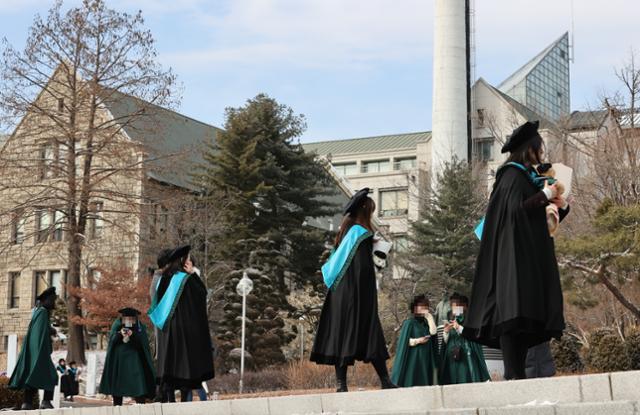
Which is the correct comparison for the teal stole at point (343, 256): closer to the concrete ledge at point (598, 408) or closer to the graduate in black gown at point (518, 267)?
the graduate in black gown at point (518, 267)

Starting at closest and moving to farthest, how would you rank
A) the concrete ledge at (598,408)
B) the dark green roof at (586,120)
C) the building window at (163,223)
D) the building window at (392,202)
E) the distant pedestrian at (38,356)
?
the concrete ledge at (598,408) < the distant pedestrian at (38,356) < the dark green roof at (586,120) < the building window at (163,223) < the building window at (392,202)

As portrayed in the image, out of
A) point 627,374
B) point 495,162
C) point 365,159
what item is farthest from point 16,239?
point 365,159

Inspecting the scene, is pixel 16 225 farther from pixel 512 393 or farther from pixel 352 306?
pixel 512 393

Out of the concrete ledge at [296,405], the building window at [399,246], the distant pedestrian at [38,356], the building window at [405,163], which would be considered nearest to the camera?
the concrete ledge at [296,405]

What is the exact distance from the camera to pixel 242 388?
103 ft

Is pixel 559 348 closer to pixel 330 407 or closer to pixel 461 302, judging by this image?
pixel 461 302

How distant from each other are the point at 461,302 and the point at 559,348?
12.6m

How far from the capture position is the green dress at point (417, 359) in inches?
619

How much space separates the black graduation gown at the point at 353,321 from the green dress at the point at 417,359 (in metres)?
4.68

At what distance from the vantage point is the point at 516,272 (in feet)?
27.6

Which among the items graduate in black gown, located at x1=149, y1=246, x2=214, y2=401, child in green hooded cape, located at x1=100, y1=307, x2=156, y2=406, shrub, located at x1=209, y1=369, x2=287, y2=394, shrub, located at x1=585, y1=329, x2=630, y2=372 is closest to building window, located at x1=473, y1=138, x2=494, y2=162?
shrub, located at x1=209, y1=369, x2=287, y2=394

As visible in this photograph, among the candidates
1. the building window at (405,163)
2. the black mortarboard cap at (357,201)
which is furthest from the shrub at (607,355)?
the building window at (405,163)

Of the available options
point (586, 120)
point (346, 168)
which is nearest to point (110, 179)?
point (586, 120)

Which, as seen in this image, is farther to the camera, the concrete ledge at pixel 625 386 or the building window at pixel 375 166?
the building window at pixel 375 166
